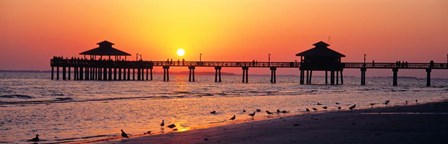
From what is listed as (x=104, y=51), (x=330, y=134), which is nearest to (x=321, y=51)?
(x=104, y=51)

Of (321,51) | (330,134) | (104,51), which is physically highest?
(104,51)

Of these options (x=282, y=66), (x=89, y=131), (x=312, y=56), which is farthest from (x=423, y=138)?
(x=282, y=66)

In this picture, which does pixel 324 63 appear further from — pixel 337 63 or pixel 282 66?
pixel 282 66

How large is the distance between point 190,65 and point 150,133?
253 feet

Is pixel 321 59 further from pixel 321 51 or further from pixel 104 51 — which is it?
pixel 104 51

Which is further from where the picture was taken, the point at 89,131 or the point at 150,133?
the point at 89,131

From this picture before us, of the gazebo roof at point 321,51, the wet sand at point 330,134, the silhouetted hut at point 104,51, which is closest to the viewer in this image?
the wet sand at point 330,134

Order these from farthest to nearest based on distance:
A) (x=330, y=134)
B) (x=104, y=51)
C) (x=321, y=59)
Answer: (x=104, y=51)
(x=321, y=59)
(x=330, y=134)

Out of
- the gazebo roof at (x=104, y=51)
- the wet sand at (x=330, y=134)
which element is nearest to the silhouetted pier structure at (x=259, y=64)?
the gazebo roof at (x=104, y=51)

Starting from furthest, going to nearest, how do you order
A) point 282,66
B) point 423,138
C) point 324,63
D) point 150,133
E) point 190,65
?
point 190,65 → point 282,66 → point 324,63 → point 150,133 → point 423,138

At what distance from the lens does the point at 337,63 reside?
76.5 metres

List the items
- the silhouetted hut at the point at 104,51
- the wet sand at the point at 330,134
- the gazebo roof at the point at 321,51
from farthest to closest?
the silhouetted hut at the point at 104,51 < the gazebo roof at the point at 321,51 < the wet sand at the point at 330,134

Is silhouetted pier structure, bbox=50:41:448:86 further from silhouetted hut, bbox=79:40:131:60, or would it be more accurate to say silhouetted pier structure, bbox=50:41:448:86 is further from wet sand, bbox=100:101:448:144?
wet sand, bbox=100:101:448:144

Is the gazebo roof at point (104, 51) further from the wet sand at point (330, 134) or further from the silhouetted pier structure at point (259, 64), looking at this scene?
the wet sand at point (330, 134)
